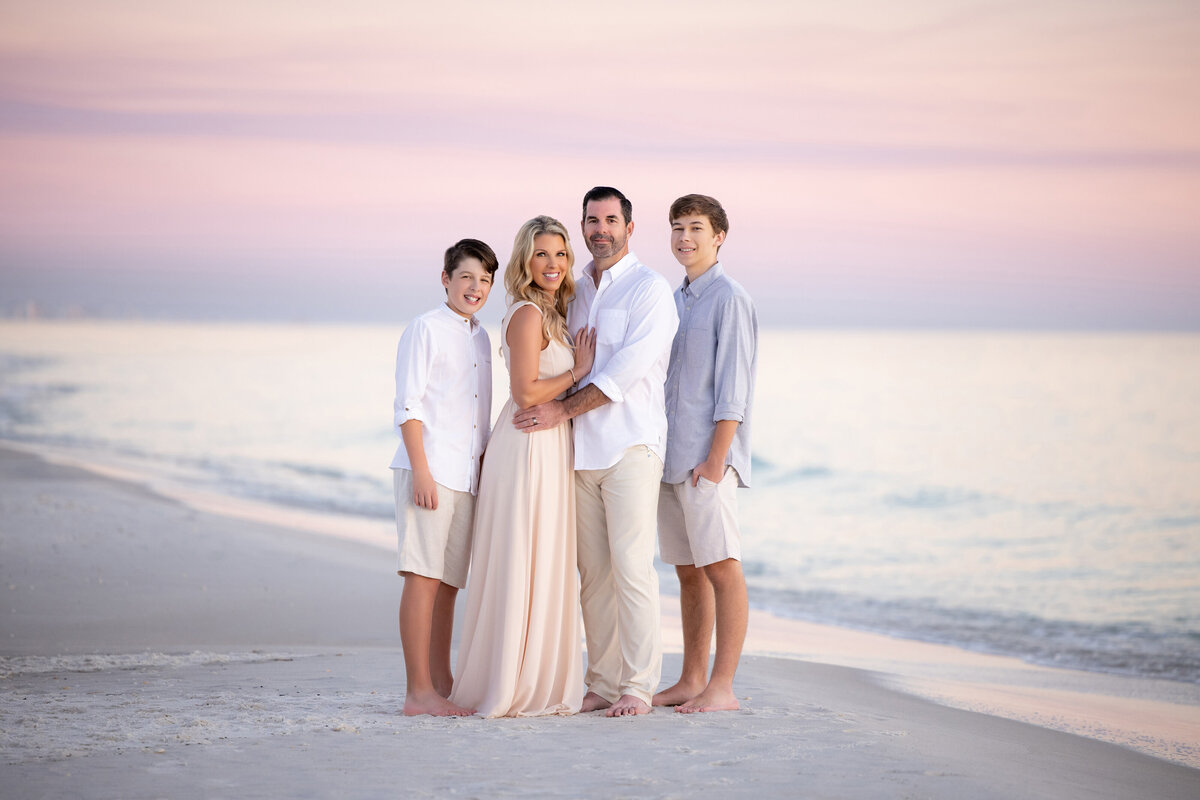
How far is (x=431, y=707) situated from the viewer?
15.1 ft

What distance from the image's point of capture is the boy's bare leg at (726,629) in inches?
191

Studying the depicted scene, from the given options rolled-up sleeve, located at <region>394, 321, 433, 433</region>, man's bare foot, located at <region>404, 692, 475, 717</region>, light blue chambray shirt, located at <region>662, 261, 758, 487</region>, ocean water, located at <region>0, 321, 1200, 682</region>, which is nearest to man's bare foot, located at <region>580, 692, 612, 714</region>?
man's bare foot, located at <region>404, 692, 475, 717</region>

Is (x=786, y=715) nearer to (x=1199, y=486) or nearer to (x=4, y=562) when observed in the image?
(x=4, y=562)

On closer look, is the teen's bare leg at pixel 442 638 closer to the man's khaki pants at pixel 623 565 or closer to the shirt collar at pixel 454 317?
the man's khaki pants at pixel 623 565

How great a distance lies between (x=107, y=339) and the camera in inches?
3081

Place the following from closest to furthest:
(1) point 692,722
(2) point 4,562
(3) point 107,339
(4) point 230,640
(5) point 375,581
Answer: (1) point 692,722 < (4) point 230,640 < (2) point 4,562 < (5) point 375,581 < (3) point 107,339

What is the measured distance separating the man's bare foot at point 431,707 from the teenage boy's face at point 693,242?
216 centimetres

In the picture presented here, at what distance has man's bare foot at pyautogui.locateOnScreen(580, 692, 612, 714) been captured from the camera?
4840mm

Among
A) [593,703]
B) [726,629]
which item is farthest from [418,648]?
[726,629]

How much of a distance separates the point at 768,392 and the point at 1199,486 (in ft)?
67.3

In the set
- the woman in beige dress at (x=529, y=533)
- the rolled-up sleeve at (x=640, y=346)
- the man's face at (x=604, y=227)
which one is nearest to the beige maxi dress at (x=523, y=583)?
the woman in beige dress at (x=529, y=533)

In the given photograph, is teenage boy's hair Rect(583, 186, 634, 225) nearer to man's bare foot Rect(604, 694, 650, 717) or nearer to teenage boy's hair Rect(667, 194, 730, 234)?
teenage boy's hair Rect(667, 194, 730, 234)

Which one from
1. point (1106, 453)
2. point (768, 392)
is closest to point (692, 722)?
point (1106, 453)

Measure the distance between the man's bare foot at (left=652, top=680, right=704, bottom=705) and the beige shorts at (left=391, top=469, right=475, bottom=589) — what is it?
106 centimetres
